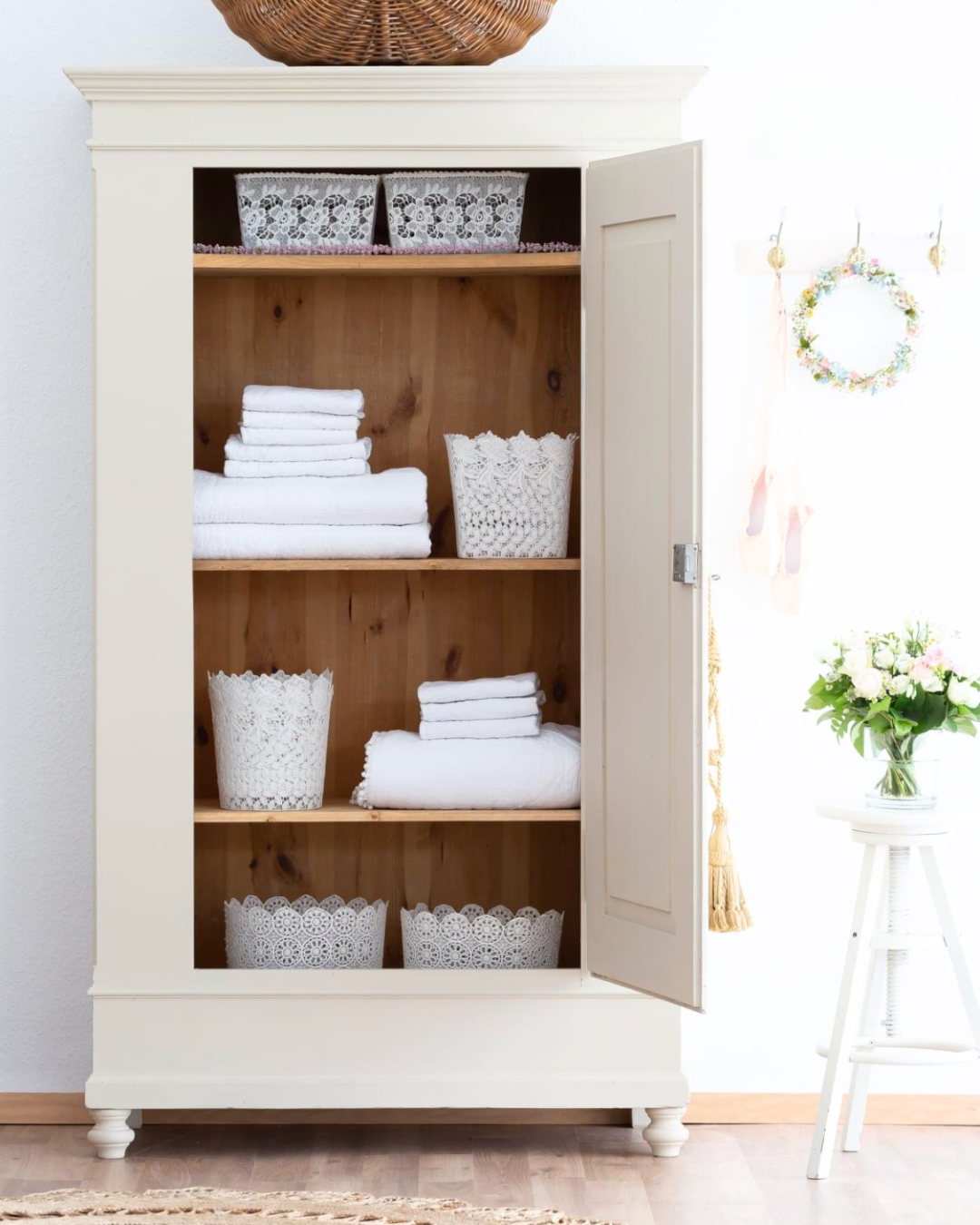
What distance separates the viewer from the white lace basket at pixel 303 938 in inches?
96.7

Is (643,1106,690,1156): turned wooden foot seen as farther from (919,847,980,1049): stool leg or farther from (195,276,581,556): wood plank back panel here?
(195,276,581,556): wood plank back panel

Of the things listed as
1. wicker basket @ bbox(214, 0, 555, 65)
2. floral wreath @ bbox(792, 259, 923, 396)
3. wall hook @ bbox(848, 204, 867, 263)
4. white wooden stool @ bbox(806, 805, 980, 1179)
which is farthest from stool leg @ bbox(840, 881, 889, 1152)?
wicker basket @ bbox(214, 0, 555, 65)

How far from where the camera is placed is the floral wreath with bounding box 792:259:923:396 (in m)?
2.56

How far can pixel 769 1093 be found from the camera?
2.67 metres

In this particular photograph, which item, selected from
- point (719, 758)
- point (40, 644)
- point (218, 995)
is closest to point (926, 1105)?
point (719, 758)

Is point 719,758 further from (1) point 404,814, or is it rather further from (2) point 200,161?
(2) point 200,161

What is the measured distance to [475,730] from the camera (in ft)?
8.04

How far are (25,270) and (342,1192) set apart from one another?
1783 millimetres

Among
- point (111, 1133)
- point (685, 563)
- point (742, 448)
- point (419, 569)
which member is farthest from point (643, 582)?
point (111, 1133)

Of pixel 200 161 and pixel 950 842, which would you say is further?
pixel 950 842

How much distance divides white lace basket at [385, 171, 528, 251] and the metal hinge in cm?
65

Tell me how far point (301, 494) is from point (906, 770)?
1.15m

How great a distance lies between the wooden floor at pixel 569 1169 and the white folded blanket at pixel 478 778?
0.63 metres

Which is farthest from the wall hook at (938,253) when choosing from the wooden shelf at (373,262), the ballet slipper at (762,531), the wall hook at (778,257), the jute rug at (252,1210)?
the jute rug at (252,1210)
